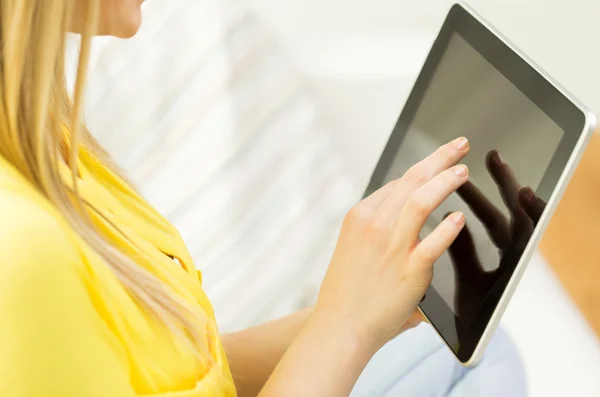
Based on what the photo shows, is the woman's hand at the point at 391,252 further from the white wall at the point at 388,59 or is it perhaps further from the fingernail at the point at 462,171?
the white wall at the point at 388,59

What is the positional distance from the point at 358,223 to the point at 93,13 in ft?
0.93

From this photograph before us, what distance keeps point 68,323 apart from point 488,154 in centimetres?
39

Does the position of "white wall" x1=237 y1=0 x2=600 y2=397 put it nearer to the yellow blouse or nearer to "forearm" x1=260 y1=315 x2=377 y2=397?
"forearm" x1=260 y1=315 x2=377 y2=397

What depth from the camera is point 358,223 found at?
579 mm

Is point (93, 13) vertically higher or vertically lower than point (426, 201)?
higher

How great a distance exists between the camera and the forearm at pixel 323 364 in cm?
55

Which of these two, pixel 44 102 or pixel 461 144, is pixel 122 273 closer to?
pixel 44 102

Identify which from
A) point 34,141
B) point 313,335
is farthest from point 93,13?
point 313,335

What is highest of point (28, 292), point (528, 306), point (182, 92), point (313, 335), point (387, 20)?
point (387, 20)

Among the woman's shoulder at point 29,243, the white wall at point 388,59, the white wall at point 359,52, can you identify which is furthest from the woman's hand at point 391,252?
the white wall at point 359,52

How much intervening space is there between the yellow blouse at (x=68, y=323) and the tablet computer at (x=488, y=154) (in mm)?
242

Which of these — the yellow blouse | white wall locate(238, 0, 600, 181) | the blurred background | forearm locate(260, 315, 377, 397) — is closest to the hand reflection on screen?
forearm locate(260, 315, 377, 397)

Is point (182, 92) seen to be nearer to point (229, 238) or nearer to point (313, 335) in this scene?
point (229, 238)

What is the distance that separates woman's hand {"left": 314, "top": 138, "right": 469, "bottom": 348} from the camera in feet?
1.77
